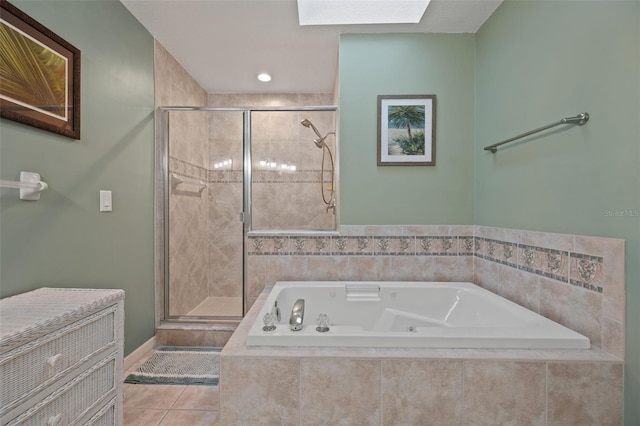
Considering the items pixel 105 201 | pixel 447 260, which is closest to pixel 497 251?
pixel 447 260

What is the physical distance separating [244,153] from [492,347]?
6.80 ft

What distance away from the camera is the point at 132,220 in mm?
2047

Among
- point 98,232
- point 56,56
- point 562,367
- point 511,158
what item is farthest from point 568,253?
point 56,56

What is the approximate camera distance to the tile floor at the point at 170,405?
154cm

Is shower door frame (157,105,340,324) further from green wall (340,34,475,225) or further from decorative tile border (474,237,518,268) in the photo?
decorative tile border (474,237,518,268)

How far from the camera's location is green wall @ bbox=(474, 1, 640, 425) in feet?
3.66

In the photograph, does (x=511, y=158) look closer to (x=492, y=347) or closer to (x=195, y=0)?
(x=492, y=347)

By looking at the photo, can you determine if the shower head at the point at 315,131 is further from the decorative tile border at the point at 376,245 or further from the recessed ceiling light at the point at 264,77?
the decorative tile border at the point at 376,245

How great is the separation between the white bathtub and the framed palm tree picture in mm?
912

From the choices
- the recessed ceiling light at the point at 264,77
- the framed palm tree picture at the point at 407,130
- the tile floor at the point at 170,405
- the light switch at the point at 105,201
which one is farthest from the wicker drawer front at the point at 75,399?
the recessed ceiling light at the point at 264,77

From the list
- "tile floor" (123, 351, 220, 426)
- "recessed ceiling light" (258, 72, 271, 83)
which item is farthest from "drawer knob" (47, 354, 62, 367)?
"recessed ceiling light" (258, 72, 271, 83)

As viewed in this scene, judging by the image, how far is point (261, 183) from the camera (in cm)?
256

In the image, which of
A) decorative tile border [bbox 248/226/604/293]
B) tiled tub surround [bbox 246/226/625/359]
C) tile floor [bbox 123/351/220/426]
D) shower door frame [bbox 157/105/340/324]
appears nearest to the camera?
tiled tub surround [bbox 246/226/625/359]

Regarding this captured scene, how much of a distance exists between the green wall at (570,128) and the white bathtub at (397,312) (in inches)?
17.2
